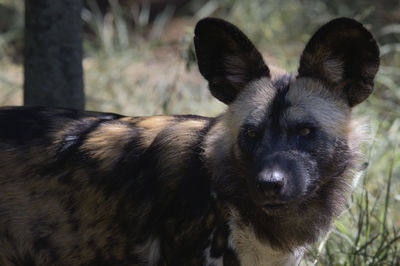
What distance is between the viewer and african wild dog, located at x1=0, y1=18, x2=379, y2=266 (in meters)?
2.79

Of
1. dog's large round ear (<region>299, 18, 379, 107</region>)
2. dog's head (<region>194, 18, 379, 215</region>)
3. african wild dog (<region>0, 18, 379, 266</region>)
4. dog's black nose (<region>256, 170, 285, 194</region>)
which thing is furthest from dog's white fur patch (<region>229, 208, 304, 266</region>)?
dog's large round ear (<region>299, 18, 379, 107</region>)

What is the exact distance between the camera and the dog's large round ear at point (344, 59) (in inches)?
109

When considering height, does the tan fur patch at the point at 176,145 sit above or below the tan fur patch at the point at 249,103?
below

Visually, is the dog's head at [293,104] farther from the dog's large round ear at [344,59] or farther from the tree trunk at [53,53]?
the tree trunk at [53,53]

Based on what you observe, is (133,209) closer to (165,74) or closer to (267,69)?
(267,69)

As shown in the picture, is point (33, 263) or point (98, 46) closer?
point (33, 263)

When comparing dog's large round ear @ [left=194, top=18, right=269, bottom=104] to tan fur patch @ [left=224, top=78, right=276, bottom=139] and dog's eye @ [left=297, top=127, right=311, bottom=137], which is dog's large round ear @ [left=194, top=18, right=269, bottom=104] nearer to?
tan fur patch @ [left=224, top=78, right=276, bottom=139]

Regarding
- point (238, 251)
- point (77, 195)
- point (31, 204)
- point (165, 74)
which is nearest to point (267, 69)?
point (238, 251)

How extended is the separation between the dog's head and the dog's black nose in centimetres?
2

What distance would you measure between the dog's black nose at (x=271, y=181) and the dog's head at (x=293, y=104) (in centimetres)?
2

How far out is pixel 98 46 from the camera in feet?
24.9

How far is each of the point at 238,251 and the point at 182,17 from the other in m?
6.29

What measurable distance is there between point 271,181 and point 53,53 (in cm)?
213

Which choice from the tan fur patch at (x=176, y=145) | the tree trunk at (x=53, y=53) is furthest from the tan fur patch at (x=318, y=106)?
the tree trunk at (x=53, y=53)
